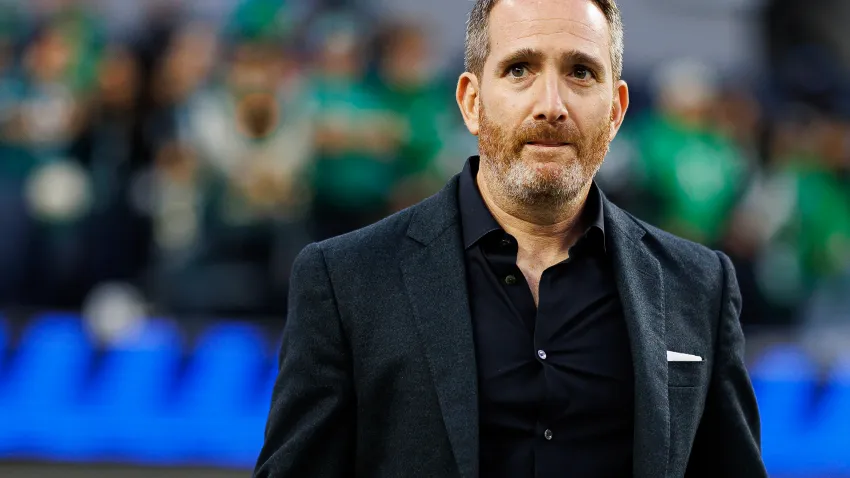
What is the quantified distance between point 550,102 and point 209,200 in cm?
462

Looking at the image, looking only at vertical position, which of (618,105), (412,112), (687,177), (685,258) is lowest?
(685,258)

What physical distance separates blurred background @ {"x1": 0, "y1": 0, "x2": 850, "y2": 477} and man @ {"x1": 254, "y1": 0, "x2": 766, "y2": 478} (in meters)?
4.29

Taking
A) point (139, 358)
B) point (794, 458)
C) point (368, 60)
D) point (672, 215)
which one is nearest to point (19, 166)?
point (139, 358)

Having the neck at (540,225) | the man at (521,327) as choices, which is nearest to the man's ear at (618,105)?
the man at (521,327)

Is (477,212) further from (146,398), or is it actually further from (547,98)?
(146,398)

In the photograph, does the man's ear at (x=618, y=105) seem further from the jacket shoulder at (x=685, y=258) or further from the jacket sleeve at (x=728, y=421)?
the jacket sleeve at (x=728, y=421)

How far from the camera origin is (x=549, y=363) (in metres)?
2.37

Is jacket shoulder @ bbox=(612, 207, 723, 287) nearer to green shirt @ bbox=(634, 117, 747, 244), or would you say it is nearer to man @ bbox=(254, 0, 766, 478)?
man @ bbox=(254, 0, 766, 478)

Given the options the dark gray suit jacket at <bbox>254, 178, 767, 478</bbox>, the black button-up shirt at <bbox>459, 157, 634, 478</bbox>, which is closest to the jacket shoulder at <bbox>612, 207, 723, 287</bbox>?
the dark gray suit jacket at <bbox>254, 178, 767, 478</bbox>

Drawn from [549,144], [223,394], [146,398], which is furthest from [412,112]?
[549,144]

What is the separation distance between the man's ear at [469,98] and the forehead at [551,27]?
0.36 feet

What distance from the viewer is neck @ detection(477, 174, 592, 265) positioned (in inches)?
97.1

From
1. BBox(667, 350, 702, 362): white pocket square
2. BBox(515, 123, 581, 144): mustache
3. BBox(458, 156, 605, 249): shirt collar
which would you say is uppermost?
BBox(515, 123, 581, 144): mustache

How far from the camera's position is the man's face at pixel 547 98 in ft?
7.75
